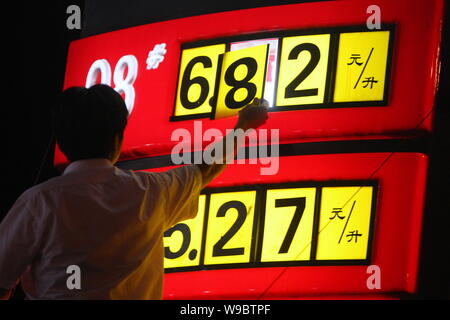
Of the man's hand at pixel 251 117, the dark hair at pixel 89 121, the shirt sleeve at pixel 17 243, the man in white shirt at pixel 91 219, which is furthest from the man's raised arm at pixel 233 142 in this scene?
the shirt sleeve at pixel 17 243

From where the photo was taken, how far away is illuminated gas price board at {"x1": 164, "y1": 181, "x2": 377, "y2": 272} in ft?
14.3

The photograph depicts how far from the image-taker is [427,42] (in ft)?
15.0

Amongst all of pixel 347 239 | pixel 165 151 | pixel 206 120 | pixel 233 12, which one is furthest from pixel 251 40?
pixel 347 239

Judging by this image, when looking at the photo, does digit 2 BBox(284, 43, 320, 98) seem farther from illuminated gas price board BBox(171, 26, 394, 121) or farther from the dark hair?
the dark hair

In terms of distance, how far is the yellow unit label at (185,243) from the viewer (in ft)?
15.4

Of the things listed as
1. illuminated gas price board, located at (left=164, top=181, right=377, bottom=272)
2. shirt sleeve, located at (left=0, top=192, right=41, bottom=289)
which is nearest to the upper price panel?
illuminated gas price board, located at (left=164, top=181, right=377, bottom=272)

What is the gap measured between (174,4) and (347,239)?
245 cm

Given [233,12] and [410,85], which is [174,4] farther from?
[410,85]

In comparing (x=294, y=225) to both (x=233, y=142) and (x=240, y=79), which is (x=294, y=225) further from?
(x=233, y=142)

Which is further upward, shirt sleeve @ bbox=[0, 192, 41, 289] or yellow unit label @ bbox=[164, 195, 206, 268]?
yellow unit label @ bbox=[164, 195, 206, 268]

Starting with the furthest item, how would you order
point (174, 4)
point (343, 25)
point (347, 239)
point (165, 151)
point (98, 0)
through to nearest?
point (98, 0)
point (174, 4)
point (165, 151)
point (343, 25)
point (347, 239)

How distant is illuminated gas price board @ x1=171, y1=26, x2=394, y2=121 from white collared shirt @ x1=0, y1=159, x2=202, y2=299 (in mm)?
2372

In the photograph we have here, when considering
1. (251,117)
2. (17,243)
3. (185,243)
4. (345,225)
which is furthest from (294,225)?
(17,243)

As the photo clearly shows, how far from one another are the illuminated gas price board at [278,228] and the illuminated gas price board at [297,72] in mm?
555
